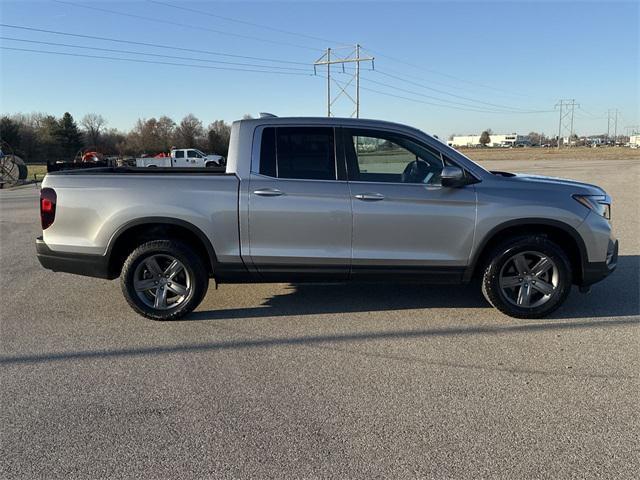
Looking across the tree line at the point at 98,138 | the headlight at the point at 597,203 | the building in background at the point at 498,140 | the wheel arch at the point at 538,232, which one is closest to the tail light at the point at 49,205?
the wheel arch at the point at 538,232

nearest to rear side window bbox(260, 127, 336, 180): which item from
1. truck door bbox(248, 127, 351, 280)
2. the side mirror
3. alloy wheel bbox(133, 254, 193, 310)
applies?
truck door bbox(248, 127, 351, 280)

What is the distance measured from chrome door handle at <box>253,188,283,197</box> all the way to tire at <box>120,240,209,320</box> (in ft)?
2.92

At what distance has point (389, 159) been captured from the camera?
4605 mm

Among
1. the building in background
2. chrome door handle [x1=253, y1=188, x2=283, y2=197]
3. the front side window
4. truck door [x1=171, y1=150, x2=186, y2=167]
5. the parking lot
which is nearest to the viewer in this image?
the parking lot

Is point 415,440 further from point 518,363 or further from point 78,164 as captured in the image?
point 78,164

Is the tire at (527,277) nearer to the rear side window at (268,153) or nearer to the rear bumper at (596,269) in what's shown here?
the rear bumper at (596,269)

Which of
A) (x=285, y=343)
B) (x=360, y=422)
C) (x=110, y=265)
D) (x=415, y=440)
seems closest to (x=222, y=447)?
(x=360, y=422)

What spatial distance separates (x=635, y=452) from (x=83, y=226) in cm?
461

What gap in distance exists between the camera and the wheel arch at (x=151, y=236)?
4.39 m

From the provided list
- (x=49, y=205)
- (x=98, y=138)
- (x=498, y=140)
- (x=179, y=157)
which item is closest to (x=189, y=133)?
(x=98, y=138)

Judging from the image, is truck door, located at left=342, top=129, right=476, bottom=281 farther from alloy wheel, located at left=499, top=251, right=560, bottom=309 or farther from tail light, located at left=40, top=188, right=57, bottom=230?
tail light, located at left=40, top=188, right=57, bottom=230

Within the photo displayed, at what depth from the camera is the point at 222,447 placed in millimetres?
2639

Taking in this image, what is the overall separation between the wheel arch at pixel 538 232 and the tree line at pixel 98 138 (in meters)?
61.7

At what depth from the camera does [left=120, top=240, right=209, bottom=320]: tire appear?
4465mm
